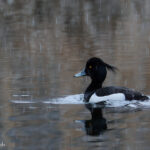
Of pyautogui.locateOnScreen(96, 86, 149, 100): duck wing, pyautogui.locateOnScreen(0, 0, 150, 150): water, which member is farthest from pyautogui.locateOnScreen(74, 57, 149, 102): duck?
pyautogui.locateOnScreen(0, 0, 150, 150): water

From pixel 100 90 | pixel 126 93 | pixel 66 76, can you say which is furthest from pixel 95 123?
pixel 66 76

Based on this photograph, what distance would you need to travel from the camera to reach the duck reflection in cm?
768

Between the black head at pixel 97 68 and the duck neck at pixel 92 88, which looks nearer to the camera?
the duck neck at pixel 92 88

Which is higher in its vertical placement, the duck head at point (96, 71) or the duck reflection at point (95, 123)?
the duck head at point (96, 71)

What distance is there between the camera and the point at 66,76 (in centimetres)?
1183

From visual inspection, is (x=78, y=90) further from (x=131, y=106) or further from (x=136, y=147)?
(x=136, y=147)

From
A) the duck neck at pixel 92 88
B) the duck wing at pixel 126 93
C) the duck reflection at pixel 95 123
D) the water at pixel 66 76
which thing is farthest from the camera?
the duck neck at pixel 92 88

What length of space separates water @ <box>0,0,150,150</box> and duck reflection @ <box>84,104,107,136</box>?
0.05ft

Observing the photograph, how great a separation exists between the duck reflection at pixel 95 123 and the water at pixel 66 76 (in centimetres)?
2

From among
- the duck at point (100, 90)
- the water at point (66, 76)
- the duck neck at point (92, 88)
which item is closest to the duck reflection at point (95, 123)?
the water at point (66, 76)

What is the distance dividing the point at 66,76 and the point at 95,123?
3.69 meters

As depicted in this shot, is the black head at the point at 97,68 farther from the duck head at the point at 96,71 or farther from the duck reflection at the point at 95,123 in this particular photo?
the duck reflection at the point at 95,123

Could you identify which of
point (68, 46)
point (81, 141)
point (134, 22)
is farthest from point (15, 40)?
point (81, 141)

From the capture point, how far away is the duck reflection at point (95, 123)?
302 inches
